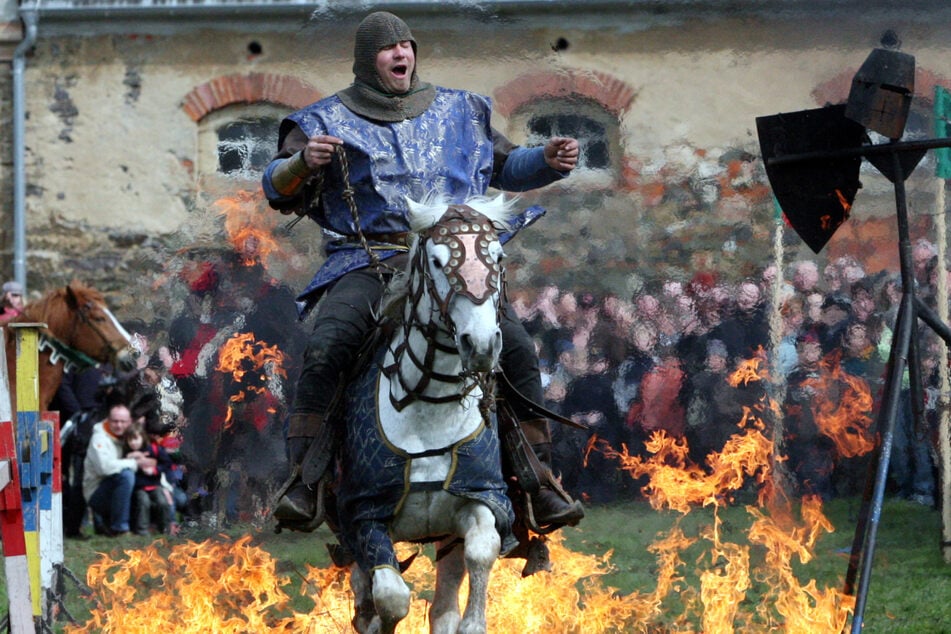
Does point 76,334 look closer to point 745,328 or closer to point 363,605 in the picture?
point 745,328

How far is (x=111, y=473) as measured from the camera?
33.6 feet

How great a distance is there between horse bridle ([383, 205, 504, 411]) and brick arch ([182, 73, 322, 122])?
7752 mm

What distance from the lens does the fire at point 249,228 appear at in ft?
34.7

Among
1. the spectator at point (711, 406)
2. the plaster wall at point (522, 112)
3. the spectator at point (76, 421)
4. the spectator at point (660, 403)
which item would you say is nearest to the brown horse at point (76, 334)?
the spectator at point (76, 421)

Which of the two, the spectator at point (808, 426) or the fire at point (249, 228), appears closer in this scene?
the spectator at point (808, 426)

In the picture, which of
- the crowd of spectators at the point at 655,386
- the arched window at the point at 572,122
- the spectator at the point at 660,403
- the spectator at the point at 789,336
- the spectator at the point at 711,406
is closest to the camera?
the crowd of spectators at the point at 655,386

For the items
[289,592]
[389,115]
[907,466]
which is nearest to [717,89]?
[907,466]

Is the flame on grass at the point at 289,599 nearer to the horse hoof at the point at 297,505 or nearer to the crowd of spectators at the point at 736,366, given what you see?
the horse hoof at the point at 297,505

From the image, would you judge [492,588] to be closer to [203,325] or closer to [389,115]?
[389,115]

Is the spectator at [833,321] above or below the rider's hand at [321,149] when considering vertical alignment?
below

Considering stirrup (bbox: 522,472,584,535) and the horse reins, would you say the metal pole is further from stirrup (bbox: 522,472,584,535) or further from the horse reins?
the horse reins

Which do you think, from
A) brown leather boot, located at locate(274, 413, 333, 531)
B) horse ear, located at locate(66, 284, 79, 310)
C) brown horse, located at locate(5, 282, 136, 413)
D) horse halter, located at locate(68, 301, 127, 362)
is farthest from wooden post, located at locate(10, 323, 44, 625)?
horse ear, located at locate(66, 284, 79, 310)

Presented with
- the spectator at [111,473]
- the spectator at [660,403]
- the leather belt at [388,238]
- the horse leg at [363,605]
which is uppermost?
the leather belt at [388,238]

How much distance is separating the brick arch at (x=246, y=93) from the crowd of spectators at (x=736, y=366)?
3241 millimetres
